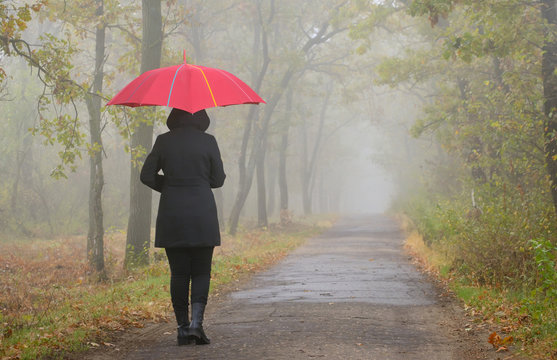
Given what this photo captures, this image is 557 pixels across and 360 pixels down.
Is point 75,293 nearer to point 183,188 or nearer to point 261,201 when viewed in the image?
point 183,188

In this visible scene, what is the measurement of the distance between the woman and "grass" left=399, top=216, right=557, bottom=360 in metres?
2.99

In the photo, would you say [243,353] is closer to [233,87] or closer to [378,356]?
[378,356]

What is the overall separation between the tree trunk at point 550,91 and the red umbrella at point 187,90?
215 inches

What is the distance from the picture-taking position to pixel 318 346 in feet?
18.5

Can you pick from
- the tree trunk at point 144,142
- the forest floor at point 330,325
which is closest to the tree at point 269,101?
the tree trunk at point 144,142

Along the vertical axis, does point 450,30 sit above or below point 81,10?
below

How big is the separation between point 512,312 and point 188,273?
3.70 metres

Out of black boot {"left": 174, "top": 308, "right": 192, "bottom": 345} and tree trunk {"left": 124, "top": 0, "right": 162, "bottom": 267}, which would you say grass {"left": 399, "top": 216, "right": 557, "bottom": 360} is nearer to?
black boot {"left": 174, "top": 308, "right": 192, "bottom": 345}

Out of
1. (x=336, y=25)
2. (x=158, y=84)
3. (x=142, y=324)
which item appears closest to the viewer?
(x=158, y=84)

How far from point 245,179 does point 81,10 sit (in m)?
12.3

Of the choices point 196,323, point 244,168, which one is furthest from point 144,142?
point 244,168

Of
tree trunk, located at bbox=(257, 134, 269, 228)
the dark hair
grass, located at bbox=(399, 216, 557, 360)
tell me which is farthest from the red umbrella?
tree trunk, located at bbox=(257, 134, 269, 228)

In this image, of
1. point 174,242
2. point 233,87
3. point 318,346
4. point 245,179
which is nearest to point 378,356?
point 318,346

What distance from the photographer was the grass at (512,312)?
5.32m
